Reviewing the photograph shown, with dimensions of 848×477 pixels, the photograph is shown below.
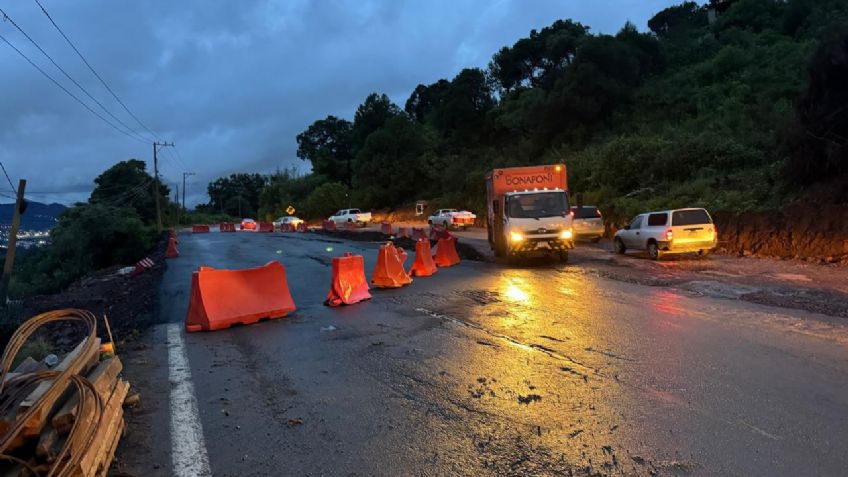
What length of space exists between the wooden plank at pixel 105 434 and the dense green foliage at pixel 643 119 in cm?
1989

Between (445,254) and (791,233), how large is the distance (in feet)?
34.2

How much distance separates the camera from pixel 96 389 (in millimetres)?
4703

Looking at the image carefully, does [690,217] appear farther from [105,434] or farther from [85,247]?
[85,247]

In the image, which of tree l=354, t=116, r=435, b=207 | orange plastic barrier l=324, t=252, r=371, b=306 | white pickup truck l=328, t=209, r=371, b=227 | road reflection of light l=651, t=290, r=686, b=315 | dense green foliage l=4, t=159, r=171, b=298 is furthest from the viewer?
tree l=354, t=116, r=435, b=207

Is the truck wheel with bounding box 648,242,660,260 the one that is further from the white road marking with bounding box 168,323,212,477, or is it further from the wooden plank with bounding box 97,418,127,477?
the wooden plank with bounding box 97,418,127,477

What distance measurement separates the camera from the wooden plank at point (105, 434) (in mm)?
3861

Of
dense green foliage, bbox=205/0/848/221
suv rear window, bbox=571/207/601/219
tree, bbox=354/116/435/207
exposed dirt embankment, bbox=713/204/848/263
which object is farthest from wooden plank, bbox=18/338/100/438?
tree, bbox=354/116/435/207

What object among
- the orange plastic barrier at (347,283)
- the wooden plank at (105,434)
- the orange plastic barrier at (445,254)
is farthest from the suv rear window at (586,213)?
the wooden plank at (105,434)

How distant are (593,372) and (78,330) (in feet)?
35.0

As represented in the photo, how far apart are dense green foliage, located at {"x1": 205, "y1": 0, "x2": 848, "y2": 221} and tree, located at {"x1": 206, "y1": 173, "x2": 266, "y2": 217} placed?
64368 mm

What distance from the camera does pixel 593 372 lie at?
21.2ft

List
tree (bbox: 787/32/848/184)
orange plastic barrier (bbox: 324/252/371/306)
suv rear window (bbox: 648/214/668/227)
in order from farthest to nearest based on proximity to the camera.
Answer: tree (bbox: 787/32/848/184)
suv rear window (bbox: 648/214/668/227)
orange plastic barrier (bbox: 324/252/371/306)

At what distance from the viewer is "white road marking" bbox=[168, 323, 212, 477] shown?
173 inches

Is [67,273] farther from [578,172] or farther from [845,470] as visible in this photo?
[845,470]
